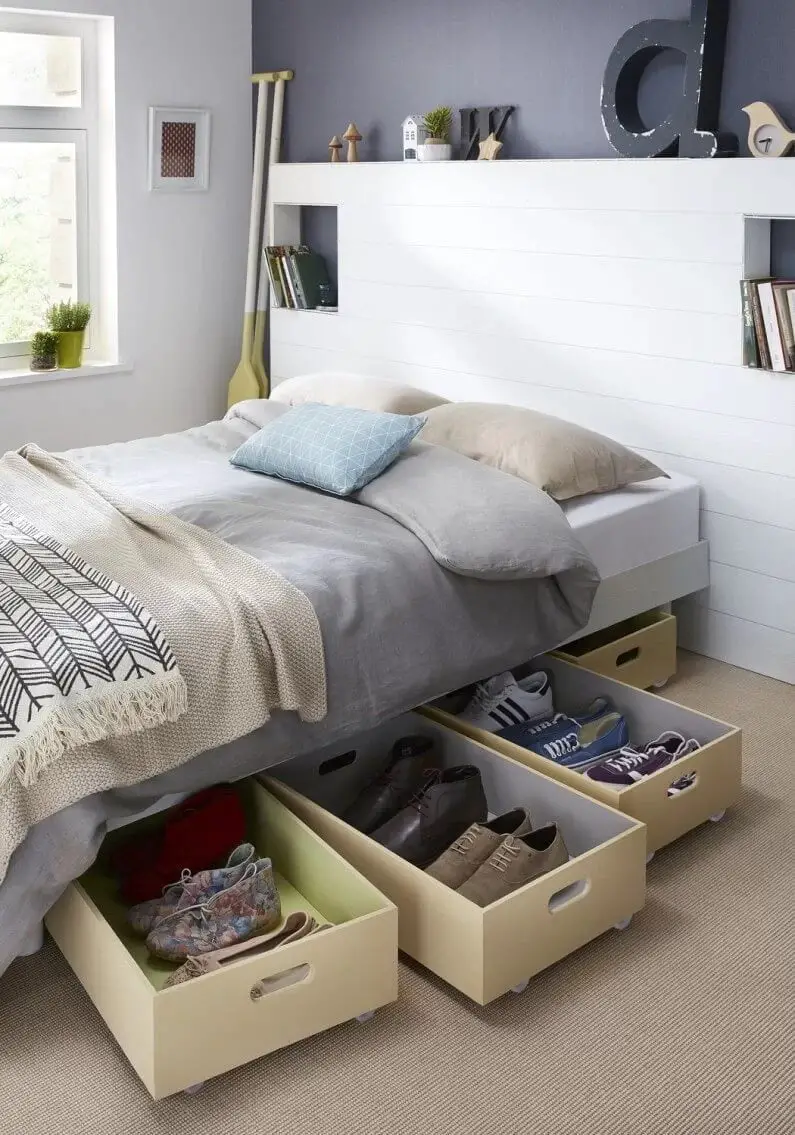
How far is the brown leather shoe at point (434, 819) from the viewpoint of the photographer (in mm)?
2336

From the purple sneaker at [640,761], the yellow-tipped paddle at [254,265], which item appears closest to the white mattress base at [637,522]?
the purple sneaker at [640,761]

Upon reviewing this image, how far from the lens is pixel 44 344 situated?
173 inches

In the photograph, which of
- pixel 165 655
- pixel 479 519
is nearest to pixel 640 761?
pixel 479 519

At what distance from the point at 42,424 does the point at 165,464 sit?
4.29 feet

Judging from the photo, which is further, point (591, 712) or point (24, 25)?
point (24, 25)

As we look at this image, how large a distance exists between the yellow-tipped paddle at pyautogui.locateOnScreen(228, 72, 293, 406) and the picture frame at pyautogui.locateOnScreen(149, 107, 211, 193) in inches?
7.6

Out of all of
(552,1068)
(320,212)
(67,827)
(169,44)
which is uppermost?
(169,44)

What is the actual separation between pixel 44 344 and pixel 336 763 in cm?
241

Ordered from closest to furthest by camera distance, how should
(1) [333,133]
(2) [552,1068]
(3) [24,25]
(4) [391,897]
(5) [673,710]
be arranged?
(2) [552,1068] < (4) [391,897] < (5) [673,710] < (3) [24,25] < (1) [333,133]

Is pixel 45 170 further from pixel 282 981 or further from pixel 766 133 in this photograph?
pixel 282 981

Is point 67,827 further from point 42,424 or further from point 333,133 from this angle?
point 333,133

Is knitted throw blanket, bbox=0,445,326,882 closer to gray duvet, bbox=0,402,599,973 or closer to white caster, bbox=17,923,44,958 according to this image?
gray duvet, bbox=0,402,599,973

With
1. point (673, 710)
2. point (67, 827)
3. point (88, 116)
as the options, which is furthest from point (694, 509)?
point (88, 116)

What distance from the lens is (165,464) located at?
3.35m
